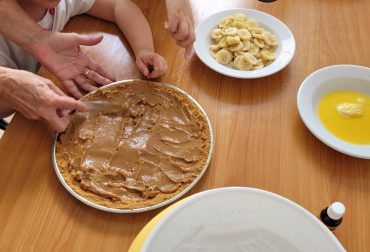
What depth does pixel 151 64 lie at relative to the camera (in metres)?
1.02

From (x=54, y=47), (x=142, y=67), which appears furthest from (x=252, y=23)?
(x=54, y=47)

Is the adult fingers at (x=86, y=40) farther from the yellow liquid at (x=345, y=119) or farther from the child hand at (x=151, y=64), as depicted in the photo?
the yellow liquid at (x=345, y=119)

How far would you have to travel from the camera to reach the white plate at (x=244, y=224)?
57cm

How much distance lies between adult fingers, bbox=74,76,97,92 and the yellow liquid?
0.63m

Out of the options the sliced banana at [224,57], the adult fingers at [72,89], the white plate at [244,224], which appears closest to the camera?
the white plate at [244,224]

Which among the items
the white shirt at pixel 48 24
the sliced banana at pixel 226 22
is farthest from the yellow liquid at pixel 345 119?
the white shirt at pixel 48 24

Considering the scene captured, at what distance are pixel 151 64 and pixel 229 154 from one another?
1.16ft

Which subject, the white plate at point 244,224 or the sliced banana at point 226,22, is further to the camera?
the sliced banana at point 226,22

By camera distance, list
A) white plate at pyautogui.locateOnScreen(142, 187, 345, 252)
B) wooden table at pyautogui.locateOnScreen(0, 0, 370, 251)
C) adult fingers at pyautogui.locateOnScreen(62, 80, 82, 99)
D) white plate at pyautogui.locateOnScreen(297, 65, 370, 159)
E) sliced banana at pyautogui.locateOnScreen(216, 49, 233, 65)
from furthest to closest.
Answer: sliced banana at pyautogui.locateOnScreen(216, 49, 233, 65) < adult fingers at pyautogui.locateOnScreen(62, 80, 82, 99) < white plate at pyautogui.locateOnScreen(297, 65, 370, 159) < wooden table at pyautogui.locateOnScreen(0, 0, 370, 251) < white plate at pyautogui.locateOnScreen(142, 187, 345, 252)

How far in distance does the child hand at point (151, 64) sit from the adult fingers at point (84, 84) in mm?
151

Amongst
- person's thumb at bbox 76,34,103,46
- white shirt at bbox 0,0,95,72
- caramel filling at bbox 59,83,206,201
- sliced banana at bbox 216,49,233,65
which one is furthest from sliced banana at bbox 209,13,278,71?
white shirt at bbox 0,0,95,72

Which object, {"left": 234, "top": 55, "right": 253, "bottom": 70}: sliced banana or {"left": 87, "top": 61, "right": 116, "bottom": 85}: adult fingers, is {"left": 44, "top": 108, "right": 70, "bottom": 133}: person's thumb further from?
{"left": 234, "top": 55, "right": 253, "bottom": 70}: sliced banana

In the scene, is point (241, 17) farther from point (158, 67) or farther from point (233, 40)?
point (158, 67)

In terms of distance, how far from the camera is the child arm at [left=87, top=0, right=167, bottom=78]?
1.02m
